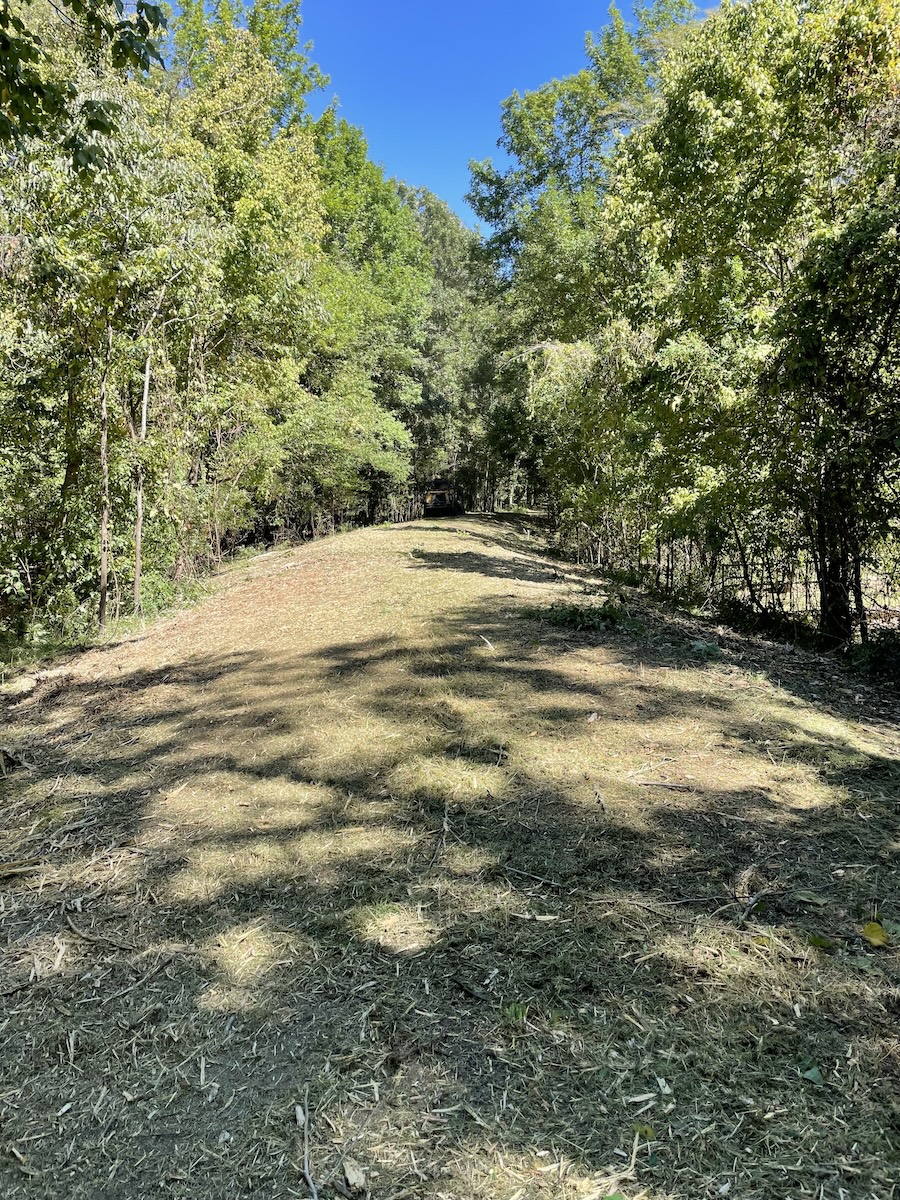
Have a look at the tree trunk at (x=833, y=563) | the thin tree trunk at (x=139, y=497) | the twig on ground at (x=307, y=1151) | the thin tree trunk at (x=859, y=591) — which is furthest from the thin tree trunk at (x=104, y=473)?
the thin tree trunk at (x=859, y=591)

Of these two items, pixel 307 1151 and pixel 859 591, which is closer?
pixel 307 1151

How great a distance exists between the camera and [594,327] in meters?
12.5

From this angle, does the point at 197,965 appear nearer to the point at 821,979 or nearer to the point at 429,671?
the point at 821,979

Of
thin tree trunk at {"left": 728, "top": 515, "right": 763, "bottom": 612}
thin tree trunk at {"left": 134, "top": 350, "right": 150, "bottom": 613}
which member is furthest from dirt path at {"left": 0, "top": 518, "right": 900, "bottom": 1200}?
thin tree trunk at {"left": 134, "top": 350, "right": 150, "bottom": 613}

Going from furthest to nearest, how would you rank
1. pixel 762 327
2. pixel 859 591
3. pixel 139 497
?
pixel 139 497 < pixel 762 327 < pixel 859 591

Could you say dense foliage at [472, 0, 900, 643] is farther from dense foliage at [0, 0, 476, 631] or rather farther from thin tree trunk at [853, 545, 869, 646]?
dense foliage at [0, 0, 476, 631]

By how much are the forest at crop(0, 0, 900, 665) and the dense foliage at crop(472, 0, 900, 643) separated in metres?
0.03

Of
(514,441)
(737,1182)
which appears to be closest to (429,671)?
(737,1182)

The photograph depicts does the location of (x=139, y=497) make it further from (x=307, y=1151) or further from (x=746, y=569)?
(x=307, y=1151)

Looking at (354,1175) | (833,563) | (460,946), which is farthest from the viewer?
(833,563)

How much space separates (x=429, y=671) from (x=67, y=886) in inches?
97.5

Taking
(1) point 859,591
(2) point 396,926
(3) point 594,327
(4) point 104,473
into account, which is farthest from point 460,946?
(3) point 594,327

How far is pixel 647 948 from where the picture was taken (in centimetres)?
193

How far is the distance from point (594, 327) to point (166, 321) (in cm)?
804
